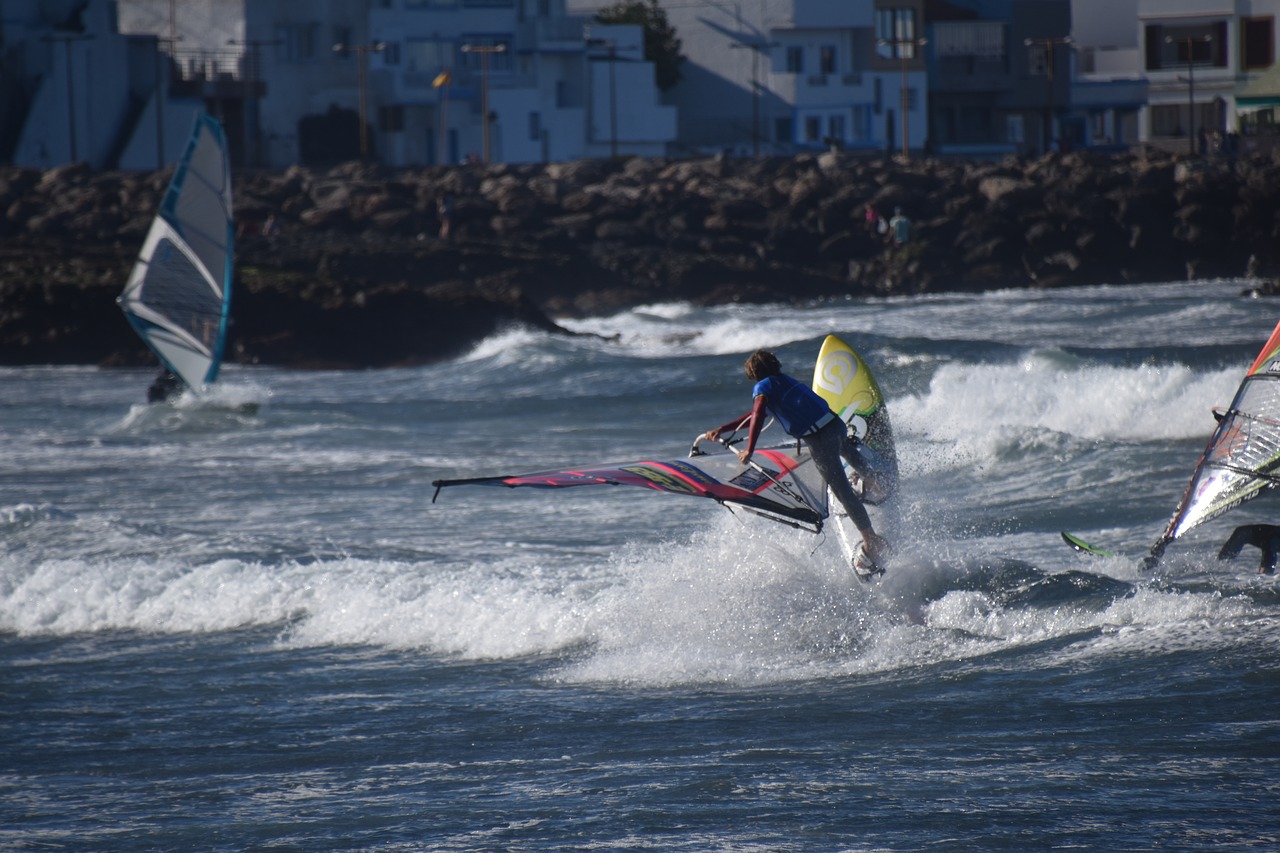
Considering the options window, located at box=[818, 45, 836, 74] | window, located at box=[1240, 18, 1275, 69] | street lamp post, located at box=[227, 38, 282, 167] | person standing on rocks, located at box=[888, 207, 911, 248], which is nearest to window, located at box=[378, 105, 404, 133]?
street lamp post, located at box=[227, 38, 282, 167]

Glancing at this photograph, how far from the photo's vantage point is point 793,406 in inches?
316

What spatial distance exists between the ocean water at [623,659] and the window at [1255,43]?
50.7 m

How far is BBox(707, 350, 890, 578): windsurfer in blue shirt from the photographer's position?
26.2 feet

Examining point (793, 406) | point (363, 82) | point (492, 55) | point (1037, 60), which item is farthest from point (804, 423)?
point (1037, 60)

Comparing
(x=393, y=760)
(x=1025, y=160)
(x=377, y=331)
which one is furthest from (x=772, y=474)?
(x=1025, y=160)

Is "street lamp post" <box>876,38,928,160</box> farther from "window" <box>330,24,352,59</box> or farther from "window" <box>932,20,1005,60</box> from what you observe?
Result: "window" <box>330,24,352,59</box>

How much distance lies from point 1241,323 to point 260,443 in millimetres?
18106

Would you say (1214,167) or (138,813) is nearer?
(138,813)

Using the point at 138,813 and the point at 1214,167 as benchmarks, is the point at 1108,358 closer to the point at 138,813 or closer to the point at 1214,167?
the point at 138,813

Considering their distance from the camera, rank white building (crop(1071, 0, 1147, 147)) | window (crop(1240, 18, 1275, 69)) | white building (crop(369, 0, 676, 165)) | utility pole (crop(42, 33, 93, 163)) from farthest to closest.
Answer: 1. white building (crop(1071, 0, 1147, 147))
2. window (crop(1240, 18, 1275, 69))
3. white building (crop(369, 0, 676, 165))
4. utility pole (crop(42, 33, 93, 163))

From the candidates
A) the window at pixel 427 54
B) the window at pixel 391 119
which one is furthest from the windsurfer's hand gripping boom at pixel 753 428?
the window at pixel 427 54

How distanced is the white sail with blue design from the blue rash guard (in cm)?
1183

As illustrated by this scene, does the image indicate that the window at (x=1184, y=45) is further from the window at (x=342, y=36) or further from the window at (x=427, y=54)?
the window at (x=342, y=36)

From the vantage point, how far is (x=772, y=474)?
333 inches
